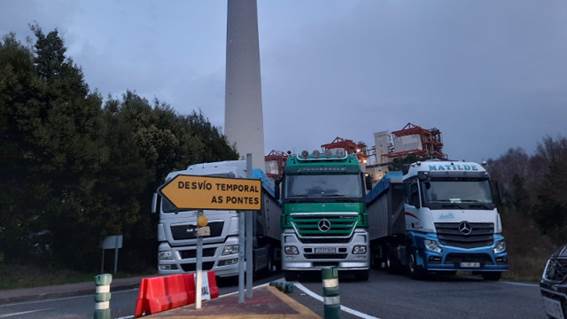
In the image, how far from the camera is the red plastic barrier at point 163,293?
320 inches

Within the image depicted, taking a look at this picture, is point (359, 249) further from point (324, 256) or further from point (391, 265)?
point (391, 265)

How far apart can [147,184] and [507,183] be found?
55.2 m

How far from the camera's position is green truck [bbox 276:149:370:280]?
46.9ft

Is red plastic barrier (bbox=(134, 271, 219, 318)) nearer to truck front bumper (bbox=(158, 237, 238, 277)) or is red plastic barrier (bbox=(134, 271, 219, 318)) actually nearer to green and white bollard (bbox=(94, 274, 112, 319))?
green and white bollard (bbox=(94, 274, 112, 319))

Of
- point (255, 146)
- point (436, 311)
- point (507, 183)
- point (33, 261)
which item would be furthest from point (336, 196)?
point (507, 183)

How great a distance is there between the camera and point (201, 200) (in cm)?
791

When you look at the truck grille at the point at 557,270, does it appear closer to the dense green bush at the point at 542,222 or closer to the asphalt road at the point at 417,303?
the asphalt road at the point at 417,303

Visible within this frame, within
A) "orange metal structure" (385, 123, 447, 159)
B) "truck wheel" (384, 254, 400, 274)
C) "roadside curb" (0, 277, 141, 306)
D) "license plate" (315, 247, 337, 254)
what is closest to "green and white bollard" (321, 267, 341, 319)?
"license plate" (315, 247, 337, 254)

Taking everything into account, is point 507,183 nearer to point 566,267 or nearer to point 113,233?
point 113,233

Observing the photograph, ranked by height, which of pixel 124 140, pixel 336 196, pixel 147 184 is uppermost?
pixel 124 140

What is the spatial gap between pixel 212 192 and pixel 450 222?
8821 mm

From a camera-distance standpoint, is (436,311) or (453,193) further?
(453,193)

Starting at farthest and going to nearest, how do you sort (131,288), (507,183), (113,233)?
(507,183)
(113,233)
(131,288)

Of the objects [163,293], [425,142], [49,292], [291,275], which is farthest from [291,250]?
[425,142]
